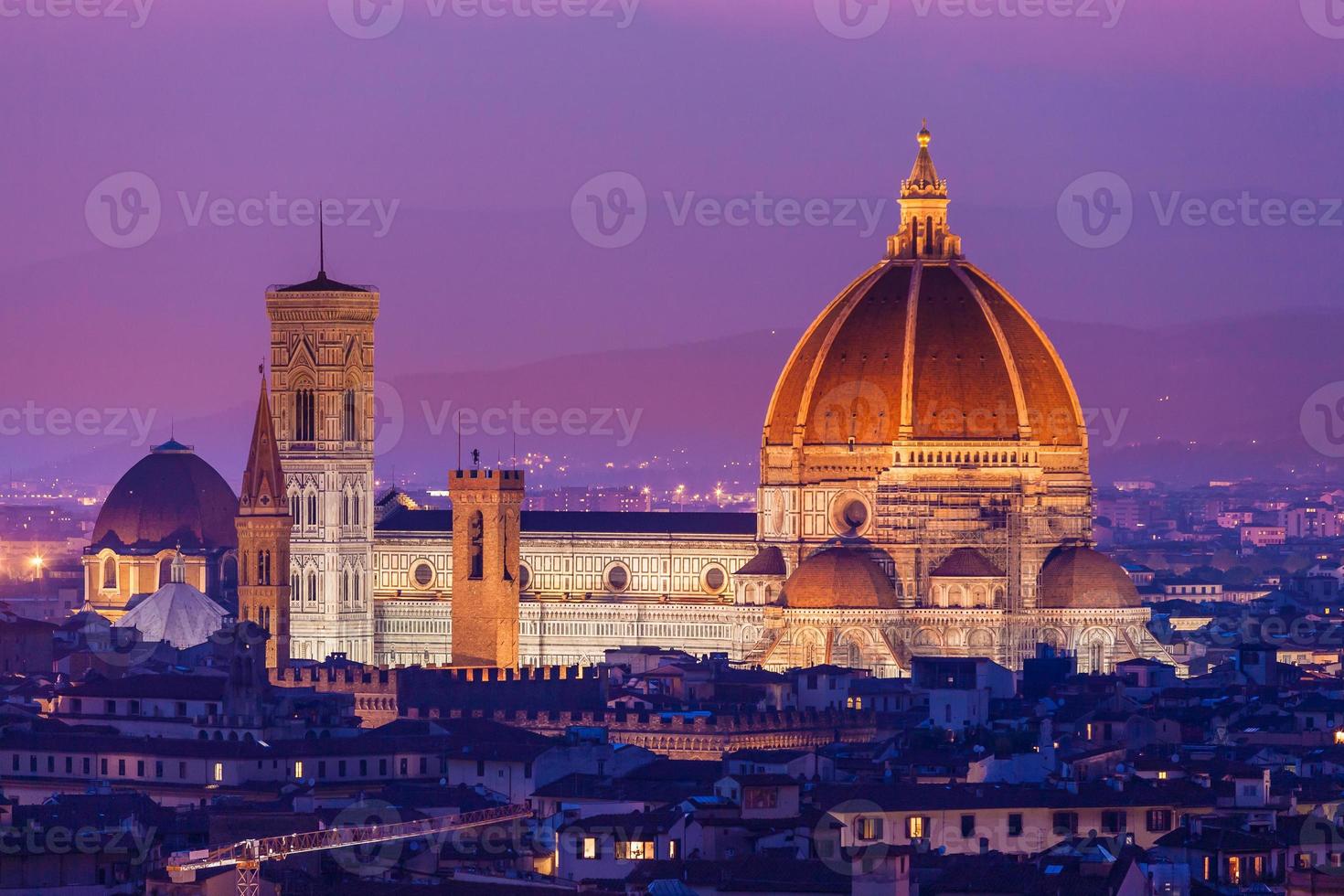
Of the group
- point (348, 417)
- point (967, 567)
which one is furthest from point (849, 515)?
point (348, 417)

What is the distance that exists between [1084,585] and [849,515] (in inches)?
358

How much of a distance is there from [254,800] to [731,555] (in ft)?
209

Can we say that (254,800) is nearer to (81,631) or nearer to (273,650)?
(273,650)

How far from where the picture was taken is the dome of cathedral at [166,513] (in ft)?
633

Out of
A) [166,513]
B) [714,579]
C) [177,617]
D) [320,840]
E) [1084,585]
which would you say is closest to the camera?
[320,840]

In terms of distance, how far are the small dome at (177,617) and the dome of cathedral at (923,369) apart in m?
18.1

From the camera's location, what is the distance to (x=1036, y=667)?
144 meters

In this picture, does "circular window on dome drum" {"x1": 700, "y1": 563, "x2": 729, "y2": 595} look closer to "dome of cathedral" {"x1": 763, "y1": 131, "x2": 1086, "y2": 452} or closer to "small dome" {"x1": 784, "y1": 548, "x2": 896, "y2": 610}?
"dome of cathedral" {"x1": 763, "y1": 131, "x2": 1086, "y2": 452}

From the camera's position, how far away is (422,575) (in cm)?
17000

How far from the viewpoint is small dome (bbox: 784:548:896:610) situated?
511 feet

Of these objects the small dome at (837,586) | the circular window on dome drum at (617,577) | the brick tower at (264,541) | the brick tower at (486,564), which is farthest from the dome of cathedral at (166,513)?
the small dome at (837,586)

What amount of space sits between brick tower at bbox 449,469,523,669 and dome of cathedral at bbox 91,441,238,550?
30.8 m

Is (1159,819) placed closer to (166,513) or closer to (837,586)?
(837,586)

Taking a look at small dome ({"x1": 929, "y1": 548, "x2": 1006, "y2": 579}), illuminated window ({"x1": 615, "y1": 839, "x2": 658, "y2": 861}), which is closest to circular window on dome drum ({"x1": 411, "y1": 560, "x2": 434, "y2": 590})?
small dome ({"x1": 929, "y1": 548, "x2": 1006, "y2": 579})
